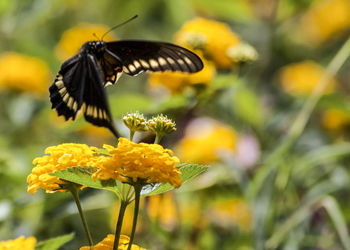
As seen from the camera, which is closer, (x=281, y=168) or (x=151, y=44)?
(x=151, y=44)

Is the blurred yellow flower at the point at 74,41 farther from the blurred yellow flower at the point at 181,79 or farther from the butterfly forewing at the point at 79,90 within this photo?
the butterfly forewing at the point at 79,90

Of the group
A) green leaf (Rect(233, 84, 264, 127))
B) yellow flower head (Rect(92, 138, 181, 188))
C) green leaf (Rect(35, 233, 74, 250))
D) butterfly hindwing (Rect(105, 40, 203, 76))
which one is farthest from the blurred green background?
yellow flower head (Rect(92, 138, 181, 188))

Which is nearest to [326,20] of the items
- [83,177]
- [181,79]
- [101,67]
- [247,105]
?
[247,105]

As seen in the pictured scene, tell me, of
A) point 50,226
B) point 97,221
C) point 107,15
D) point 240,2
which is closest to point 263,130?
Answer: point 240,2

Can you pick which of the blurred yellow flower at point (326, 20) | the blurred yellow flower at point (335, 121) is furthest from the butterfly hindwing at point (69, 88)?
the blurred yellow flower at point (326, 20)

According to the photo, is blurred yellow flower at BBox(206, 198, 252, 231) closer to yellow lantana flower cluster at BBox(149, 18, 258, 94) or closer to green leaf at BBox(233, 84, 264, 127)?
green leaf at BBox(233, 84, 264, 127)

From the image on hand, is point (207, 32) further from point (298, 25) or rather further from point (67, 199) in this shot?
point (298, 25)
